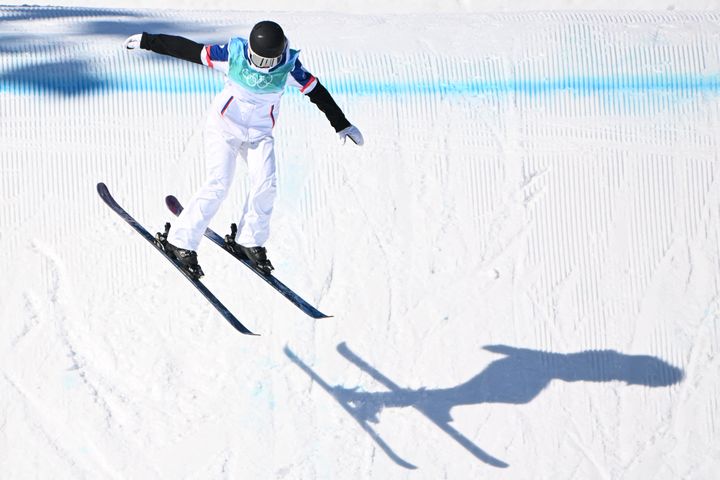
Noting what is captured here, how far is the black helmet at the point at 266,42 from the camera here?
17.7 feet

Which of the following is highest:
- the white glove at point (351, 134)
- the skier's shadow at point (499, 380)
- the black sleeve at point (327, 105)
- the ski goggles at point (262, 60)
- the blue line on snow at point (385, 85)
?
the blue line on snow at point (385, 85)

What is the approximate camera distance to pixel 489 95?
8070mm

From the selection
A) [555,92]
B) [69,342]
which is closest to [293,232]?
[69,342]

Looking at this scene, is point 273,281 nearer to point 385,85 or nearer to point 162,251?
point 162,251

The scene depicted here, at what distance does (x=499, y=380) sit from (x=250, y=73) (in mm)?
3014

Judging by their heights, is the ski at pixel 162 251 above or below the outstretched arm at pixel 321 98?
below

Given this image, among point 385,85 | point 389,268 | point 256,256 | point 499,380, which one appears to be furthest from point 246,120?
point 499,380

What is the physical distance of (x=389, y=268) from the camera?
7.54 meters

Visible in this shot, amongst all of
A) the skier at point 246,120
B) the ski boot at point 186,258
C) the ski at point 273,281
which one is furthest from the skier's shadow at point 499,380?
the skier at point 246,120

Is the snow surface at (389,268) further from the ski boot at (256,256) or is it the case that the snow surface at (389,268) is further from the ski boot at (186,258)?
the ski boot at (186,258)

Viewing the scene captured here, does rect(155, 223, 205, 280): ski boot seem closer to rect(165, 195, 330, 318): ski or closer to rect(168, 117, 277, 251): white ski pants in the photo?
rect(168, 117, 277, 251): white ski pants

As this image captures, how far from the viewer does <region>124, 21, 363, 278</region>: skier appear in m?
5.64

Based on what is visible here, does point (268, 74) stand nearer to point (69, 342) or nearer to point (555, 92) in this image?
point (69, 342)

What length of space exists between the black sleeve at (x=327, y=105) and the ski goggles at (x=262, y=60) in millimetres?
424
